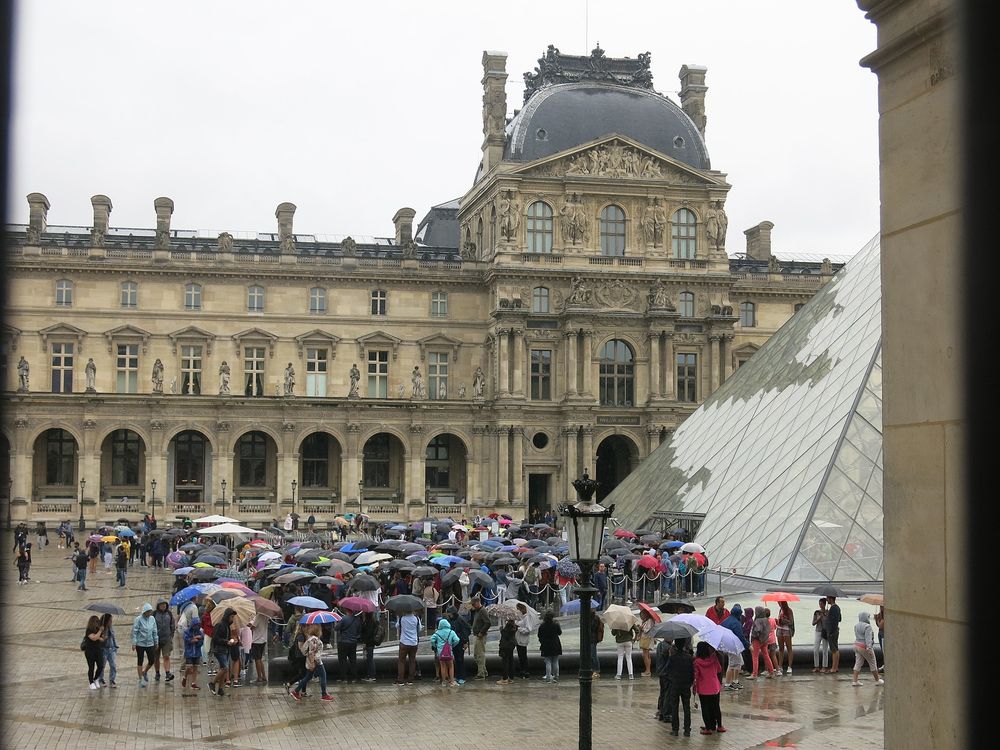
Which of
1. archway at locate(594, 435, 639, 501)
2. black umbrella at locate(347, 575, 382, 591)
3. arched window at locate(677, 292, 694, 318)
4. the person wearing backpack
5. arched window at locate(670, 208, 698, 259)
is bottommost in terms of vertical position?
the person wearing backpack

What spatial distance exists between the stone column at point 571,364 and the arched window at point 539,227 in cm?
439

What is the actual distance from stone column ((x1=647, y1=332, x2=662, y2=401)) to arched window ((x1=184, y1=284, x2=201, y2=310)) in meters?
22.0

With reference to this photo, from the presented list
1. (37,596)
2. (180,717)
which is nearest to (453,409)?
(37,596)

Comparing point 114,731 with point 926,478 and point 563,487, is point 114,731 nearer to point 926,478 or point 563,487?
point 926,478

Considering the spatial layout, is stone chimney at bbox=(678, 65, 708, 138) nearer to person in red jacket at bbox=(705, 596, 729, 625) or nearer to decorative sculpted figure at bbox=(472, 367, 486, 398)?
decorative sculpted figure at bbox=(472, 367, 486, 398)

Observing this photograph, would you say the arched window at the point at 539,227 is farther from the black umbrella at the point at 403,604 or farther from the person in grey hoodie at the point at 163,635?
the person in grey hoodie at the point at 163,635

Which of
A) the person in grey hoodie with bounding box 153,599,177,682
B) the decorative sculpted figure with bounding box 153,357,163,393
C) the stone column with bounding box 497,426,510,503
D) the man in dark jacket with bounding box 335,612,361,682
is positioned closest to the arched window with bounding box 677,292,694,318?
the stone column with bounding box 497,426,510,503

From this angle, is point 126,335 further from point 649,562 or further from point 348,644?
point 348,644

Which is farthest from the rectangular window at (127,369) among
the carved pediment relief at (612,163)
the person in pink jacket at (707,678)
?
the person in pink jacket at (707,678)

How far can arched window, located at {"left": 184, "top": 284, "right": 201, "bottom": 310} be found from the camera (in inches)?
2399

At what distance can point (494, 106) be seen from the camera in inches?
2486

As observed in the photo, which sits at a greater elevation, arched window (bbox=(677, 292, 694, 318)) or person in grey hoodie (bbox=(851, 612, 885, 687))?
arched window (bbox=(677, 292, 694, 318))

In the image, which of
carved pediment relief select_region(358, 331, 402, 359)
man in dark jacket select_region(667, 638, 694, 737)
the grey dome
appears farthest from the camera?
the grey dome

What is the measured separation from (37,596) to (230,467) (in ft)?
87.8
